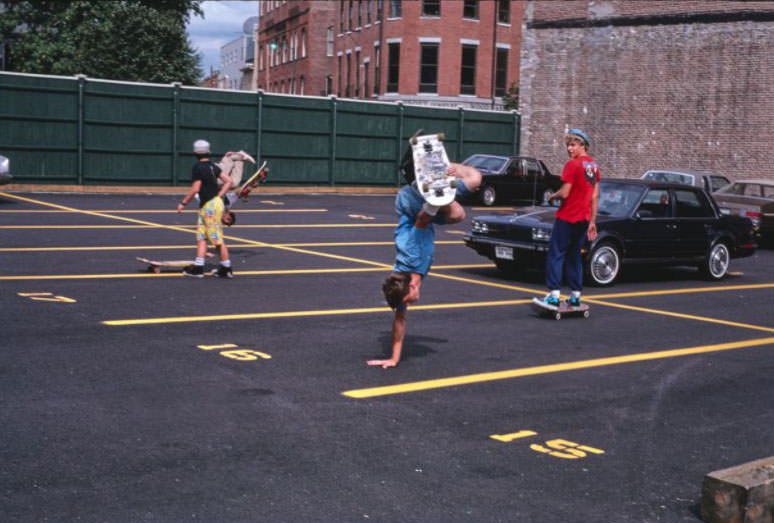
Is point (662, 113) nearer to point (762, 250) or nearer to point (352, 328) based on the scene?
point (762, 250)

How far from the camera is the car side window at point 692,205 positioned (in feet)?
50.2

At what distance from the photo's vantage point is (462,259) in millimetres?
16531

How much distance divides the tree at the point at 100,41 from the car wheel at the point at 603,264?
111ft

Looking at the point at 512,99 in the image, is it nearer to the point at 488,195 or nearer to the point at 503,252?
the point at 488,195

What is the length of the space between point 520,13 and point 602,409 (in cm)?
5365

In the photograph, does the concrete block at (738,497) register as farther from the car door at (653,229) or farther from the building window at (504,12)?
the building window at (504,12)

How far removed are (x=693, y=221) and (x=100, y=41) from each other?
34865 mm

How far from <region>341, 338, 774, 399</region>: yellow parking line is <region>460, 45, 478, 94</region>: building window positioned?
47080 millimetres

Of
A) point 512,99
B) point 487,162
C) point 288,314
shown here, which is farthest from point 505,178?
point 288,314

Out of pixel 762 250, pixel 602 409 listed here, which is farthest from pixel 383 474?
pixel 762 250

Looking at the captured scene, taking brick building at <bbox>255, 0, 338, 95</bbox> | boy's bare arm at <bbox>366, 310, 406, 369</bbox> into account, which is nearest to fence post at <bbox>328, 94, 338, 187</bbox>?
boy's bare arm at <bbox>366, 310, 406, 369</bbox>

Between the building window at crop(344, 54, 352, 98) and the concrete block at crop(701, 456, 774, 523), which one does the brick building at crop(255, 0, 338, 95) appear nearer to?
the building window at crop(344, 54, 352, 98)

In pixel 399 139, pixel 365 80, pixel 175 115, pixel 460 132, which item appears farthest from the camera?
pixel 365 80

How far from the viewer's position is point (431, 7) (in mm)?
→ 55156
